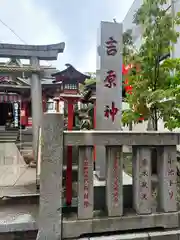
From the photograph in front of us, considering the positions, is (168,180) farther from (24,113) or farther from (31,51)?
(24,113)

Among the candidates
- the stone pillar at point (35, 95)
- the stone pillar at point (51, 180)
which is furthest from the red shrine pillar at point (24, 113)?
the stone pillar at point (51, 180)

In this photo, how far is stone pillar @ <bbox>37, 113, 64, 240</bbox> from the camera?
98.4 inches

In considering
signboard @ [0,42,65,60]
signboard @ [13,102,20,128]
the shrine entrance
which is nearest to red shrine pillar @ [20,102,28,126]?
signboard @ [13,102,20,128]

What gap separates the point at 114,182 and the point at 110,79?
7.39 ft

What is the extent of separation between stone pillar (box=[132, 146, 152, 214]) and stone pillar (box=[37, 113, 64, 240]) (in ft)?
3.38

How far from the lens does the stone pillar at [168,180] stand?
278cm

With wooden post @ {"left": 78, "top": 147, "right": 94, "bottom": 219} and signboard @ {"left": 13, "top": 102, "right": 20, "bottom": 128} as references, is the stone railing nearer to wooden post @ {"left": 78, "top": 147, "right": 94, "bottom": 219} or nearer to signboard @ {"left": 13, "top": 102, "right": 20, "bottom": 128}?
wooden post @ {"left": 78, "top": 147, "right": 94, "bottom": 219}

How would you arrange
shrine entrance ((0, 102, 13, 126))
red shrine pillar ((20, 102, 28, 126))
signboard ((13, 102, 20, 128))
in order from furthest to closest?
shrine entrance ((0, 102, 13, 126)) < red shrine pillar ((20, 102, 28, 126)) < signboard ((13, 102, 20, 128))

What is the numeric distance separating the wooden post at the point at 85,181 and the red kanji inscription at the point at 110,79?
77.1 inches

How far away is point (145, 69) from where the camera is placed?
13.7ft

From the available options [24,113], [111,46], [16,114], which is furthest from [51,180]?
[24,113]

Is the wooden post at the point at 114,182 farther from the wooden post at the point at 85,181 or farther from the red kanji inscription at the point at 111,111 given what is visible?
the red kanji inscription at the point at 111,111

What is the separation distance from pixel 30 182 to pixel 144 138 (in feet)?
12.2

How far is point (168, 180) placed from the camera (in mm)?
2787
